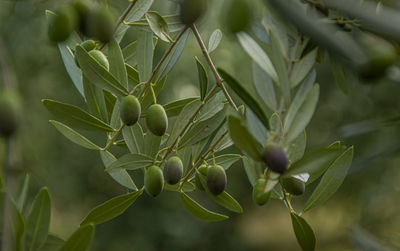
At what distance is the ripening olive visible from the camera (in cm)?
32

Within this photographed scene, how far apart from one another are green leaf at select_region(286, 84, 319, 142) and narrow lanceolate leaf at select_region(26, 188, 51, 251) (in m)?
0.20

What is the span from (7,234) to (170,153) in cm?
24

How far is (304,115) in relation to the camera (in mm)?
352

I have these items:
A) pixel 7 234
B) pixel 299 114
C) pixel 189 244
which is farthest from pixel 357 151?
pixel 7 234

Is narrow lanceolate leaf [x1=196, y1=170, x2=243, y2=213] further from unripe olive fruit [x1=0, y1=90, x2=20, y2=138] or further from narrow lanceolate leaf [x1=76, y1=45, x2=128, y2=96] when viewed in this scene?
unripe olive fruit [x1=0, y1=90, x2=20, y2=138]

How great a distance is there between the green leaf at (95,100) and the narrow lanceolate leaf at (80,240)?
15 centimetres

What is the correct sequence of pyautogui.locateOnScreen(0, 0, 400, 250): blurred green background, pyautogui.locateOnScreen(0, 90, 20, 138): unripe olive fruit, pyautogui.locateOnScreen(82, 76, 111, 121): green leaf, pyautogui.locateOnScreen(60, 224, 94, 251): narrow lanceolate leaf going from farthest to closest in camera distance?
pyautogui.locateOnScreen(0, 0, 400, 250): blurred green background
pyautogui.locateOnScreen(82, 76, 111, 121): green leaf
pyautogui.locateOnScreen(60, 224, 94, 251): narrow lanceolate leaf
pyautogui.locateOnScreen(0, 90, 20, 138): unripe olive fruit

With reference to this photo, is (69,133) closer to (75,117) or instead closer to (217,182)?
(75,117)

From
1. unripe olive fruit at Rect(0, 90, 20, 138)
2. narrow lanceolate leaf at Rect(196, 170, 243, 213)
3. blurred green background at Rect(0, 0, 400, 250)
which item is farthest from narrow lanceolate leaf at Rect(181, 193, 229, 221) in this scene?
blurred green background at Rect(0, 0, 400, 250)

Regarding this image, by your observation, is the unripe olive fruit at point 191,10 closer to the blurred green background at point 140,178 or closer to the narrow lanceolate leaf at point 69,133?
the narrow lanceolate leaf at point 69,133

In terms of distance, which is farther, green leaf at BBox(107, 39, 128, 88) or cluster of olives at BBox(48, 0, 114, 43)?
green leaf at BBox(107, 39, 128, 88)

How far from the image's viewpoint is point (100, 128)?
0.46 metres

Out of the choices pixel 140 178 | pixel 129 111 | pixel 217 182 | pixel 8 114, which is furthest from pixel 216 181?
pixel 140 178

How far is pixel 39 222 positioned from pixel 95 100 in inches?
5.6
